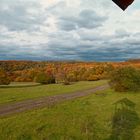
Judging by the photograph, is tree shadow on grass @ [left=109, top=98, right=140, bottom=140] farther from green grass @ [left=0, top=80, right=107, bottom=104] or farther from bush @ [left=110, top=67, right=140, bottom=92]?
bush @ [left=110, top=67, right=140, bottom=92]

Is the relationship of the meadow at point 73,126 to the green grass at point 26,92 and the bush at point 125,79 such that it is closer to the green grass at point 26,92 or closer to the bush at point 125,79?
the green grass at point 26,92

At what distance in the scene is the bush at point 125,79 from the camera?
48.1 m

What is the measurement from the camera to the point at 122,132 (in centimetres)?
1722

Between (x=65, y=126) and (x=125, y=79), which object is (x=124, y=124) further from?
(x=125, y=79)

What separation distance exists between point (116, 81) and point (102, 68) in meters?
63.6

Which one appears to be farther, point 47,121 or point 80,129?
point 47,121

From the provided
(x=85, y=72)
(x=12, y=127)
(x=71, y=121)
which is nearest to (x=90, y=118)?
(x=71, y=121)

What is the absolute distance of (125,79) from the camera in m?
49.9

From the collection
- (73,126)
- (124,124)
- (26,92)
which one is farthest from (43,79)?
(73,126)

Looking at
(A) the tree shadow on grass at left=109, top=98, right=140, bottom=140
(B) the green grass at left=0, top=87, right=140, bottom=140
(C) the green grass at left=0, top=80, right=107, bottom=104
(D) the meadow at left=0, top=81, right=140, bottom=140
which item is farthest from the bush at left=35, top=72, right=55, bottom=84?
(A) the tree shadow on grass at left=109, top=98, right=140, bottom=140

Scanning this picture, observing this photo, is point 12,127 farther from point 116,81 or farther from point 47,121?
point 116,81

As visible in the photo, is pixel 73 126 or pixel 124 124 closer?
pixel 73 126

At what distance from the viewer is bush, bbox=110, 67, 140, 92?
48125mm

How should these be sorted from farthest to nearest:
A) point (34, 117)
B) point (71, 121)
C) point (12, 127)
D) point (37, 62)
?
point (37, 62) → point (34, 117) → point (71, 121) → point (12, 127)
